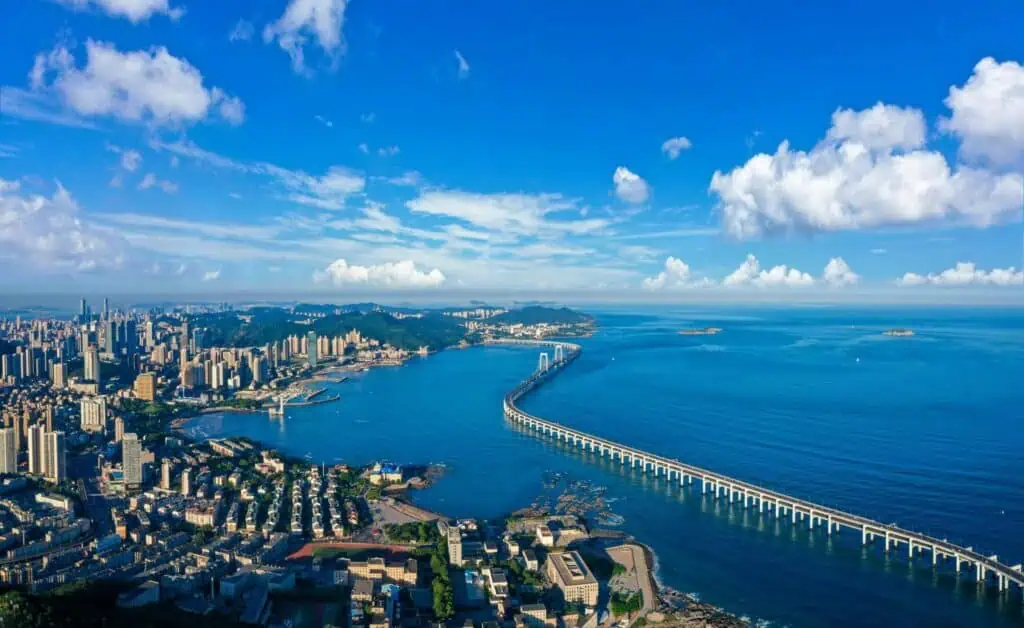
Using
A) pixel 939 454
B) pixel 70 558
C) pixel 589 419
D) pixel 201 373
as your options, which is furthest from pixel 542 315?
pixel 70 558

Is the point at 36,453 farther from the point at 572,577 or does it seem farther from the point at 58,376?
the point at 58,376

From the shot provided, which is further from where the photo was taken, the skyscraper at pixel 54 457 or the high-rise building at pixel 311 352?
the high-rise building at pixel 311 352

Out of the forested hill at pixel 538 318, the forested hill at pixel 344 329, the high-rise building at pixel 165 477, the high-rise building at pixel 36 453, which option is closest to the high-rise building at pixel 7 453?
the high-rise building at pixel 36 453

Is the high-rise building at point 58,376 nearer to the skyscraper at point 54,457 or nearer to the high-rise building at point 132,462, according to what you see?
the skyscraper at point 54,457

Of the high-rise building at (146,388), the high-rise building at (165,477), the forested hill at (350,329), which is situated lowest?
the high-rise building at (165,477)

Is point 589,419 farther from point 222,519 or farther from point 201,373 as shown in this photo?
point 201,373
